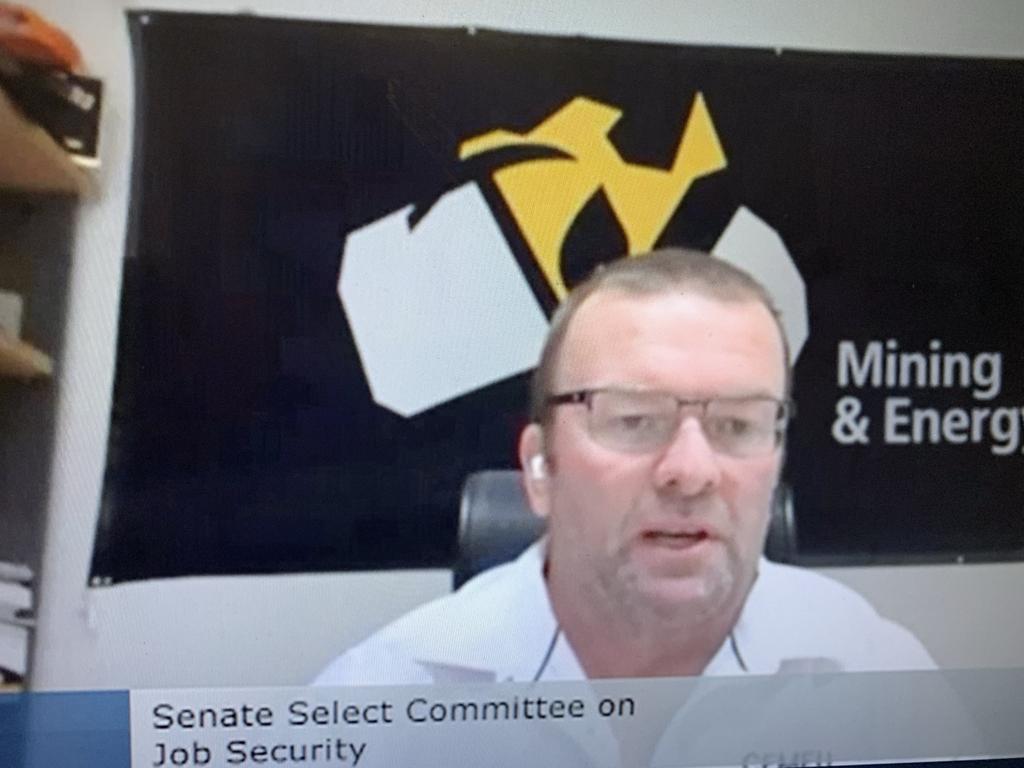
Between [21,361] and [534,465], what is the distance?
0.47m

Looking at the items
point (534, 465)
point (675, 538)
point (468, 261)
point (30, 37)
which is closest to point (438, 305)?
point (468, 261)

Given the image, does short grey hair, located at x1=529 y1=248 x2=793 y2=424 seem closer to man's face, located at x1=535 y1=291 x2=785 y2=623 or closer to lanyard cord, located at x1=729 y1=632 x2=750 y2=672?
man's face, located at x1=535 y1=291 x2=785 y2=623

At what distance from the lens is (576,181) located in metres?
1.10

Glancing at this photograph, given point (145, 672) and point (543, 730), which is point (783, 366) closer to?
point (543, 730)

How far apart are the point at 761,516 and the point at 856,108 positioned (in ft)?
1.37

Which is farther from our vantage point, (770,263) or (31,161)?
(770,263)

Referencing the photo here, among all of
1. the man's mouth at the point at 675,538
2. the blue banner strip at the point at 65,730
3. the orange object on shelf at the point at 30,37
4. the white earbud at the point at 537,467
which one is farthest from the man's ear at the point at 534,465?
the orange object on shelf at the point at 30,37

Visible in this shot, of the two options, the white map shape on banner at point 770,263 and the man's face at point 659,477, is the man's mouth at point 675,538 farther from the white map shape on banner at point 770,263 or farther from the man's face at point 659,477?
the white map shape on banner at point 770,263

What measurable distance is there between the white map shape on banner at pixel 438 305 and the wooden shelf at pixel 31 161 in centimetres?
25

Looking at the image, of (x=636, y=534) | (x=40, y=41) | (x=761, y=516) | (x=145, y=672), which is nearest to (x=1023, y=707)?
(x=761, y=516)

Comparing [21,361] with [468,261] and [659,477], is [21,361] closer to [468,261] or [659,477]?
[468,261]

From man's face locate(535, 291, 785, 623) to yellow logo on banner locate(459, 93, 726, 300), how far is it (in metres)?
0.07

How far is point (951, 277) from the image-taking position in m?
1.17

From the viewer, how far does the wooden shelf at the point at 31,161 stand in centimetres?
102
